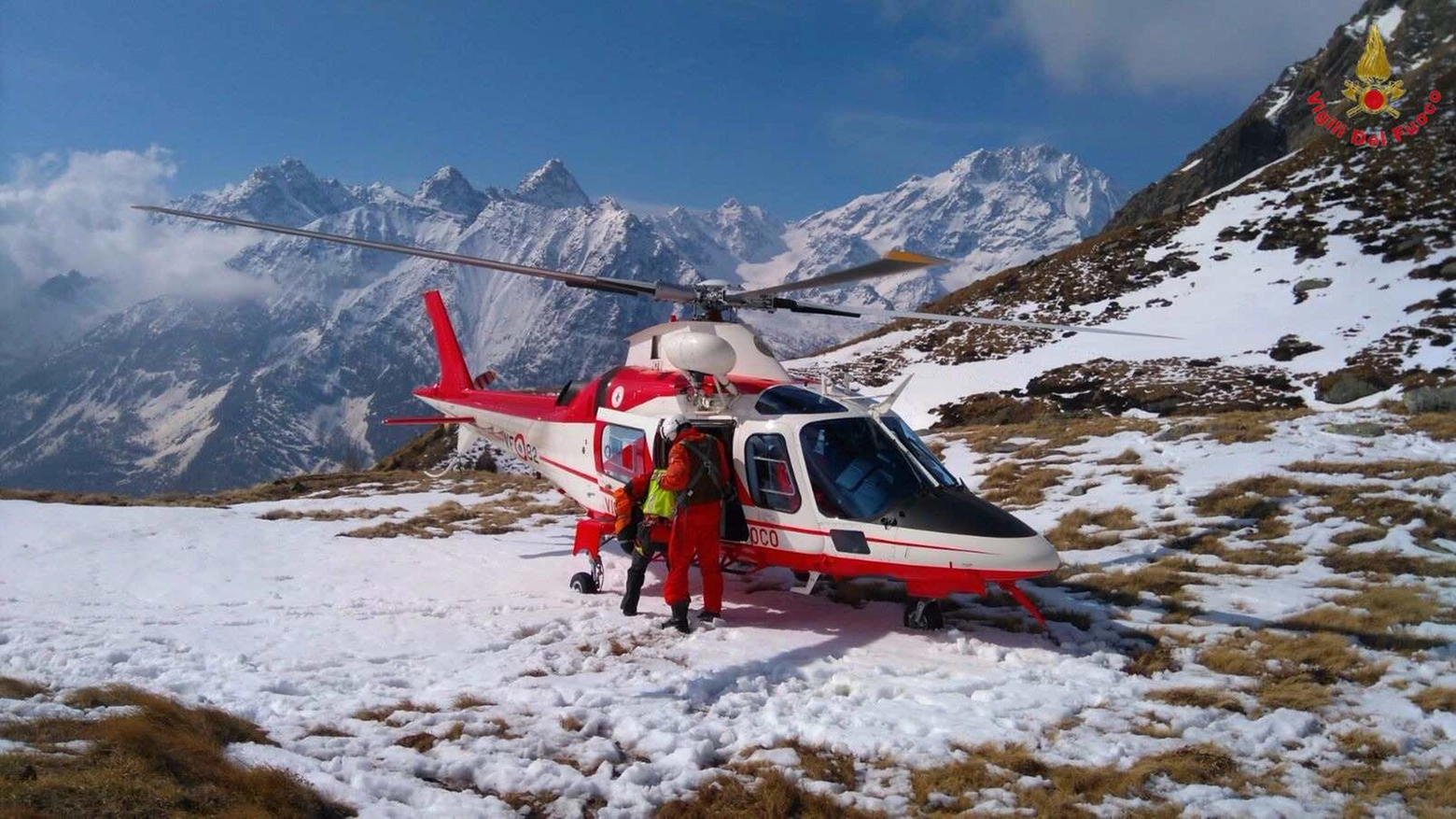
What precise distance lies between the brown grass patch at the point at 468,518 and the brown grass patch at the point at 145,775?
334 inches

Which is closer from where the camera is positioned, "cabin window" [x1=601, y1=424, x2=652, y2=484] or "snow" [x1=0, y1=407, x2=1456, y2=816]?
"snow" [x1=0, y1=407, x2=1456, y2=816]

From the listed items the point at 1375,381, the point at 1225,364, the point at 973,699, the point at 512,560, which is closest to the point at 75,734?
the point at 973,699

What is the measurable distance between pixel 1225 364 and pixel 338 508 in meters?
32.0

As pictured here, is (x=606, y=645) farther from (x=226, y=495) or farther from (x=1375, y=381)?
(x=1375, y=381)

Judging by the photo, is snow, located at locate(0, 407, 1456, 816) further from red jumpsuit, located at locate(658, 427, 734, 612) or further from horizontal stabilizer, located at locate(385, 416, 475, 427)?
horizontal stabilizer, located at locate(385, 416, 475, 427)

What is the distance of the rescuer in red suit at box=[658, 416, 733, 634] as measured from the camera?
27.4 feet

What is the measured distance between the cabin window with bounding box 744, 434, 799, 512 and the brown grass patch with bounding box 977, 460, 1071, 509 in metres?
6.06

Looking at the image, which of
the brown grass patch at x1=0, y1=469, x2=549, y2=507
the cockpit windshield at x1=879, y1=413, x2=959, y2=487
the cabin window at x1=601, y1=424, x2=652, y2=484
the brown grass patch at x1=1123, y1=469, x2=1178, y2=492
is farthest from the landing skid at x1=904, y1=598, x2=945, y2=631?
the brown grass patch at x1=0, y1=469, x2=549, y2=507

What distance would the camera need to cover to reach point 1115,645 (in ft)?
25.0

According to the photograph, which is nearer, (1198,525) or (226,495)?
(1198,525)

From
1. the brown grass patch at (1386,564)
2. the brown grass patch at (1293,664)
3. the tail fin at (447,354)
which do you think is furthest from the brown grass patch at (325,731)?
the brown grass patch at (1386,564)

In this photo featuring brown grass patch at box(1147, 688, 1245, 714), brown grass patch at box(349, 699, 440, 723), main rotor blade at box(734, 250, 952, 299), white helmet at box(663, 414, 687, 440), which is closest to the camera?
brown grass patch at box(349, 699, 440, 723)

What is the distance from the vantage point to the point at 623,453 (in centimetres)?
1027

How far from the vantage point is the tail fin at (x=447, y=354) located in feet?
49.7
